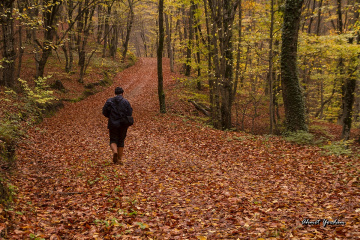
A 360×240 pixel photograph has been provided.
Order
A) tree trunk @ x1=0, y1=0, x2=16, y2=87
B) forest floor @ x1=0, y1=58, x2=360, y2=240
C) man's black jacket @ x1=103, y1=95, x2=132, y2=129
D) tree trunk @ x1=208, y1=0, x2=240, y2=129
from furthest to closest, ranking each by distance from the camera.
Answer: tree trunk @ x1=208, y1=0, x2=240, y2=129, tree trunk @ x1=0, y1=0, x2=16, y2=87, man's black jacket @ x1=103, y1=95, x2=132, y2=129, forest floor @ x1=0, y1=58, x2=360, y2=240

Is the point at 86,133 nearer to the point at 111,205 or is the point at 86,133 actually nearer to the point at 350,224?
the point at 111,205

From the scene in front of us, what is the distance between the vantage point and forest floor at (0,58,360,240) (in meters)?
4.31

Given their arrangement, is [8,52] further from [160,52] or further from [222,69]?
[222,69]

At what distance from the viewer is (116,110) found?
7879 mm

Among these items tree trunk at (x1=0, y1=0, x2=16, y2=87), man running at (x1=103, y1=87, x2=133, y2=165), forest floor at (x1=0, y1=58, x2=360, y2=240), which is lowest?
forest floor at (x1=0, y1=58, x2=360, y2=240)

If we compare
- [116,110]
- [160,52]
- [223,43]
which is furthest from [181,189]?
[160,52]

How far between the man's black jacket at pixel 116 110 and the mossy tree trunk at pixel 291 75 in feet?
23.8

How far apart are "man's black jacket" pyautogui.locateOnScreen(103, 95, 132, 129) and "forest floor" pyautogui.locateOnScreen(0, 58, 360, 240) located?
1413mm

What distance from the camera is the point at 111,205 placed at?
5508 millimetres

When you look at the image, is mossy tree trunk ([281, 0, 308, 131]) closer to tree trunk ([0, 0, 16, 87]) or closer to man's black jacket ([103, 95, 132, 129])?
man's black jacket ([103, 95, 132, 129])

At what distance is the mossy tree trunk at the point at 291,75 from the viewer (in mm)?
11086

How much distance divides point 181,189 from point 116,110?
3.12m

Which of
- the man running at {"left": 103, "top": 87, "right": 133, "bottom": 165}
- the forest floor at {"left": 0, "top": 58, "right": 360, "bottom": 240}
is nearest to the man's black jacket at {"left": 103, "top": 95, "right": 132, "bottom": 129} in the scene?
the man running at {"left": 103, "top": 87, "right": 133, "bottom": 165}

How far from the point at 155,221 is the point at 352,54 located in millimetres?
13544
